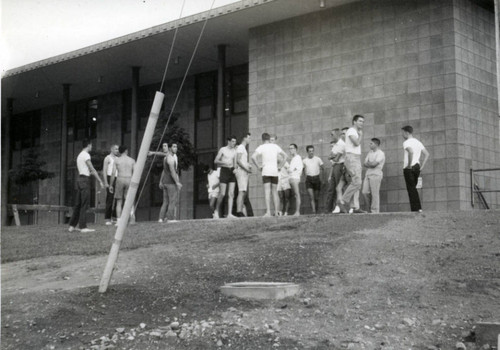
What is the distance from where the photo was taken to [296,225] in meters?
11.4

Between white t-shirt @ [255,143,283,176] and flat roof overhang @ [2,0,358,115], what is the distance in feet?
15.6

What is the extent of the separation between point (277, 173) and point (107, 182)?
3.70 meters

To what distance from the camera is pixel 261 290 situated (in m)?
7.18

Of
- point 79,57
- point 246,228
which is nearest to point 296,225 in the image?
point 246,228

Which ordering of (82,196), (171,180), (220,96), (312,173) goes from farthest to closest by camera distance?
1. (220,96)
2. (312,173)
3. (171,180)
4. (82,196)

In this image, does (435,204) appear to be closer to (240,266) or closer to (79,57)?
(240,266)

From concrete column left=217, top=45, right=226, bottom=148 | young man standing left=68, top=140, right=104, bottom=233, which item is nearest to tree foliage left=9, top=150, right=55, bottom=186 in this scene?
concrete column left=217, top=45, right=226, bottom=148

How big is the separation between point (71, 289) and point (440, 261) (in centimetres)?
459

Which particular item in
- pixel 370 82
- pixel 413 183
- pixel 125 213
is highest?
pixel 370 82

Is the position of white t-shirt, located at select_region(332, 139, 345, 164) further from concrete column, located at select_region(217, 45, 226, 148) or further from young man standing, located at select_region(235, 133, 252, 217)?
concrete column, located at select_region(217, 45, 226, 148)

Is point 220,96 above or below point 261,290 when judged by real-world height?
above

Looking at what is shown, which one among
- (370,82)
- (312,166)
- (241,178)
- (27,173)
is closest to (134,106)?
(27,173)

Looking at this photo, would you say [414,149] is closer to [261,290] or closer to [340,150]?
[340,150]

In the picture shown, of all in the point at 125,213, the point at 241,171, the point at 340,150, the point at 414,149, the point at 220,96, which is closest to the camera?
the point at 125,213
